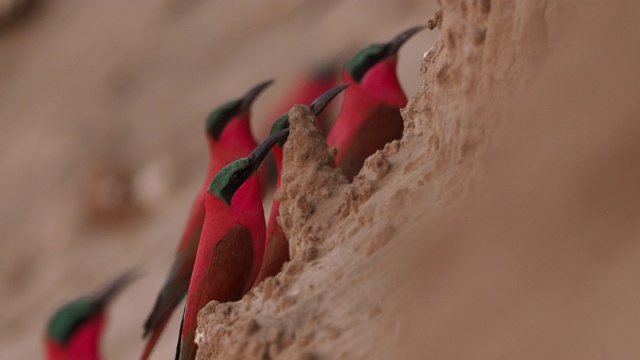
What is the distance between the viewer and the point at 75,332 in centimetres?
329

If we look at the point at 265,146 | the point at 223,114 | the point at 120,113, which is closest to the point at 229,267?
the point at 265,146

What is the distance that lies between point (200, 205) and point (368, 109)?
0.62m

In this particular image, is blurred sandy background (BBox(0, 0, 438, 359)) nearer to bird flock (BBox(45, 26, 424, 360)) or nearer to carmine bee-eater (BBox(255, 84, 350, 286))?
bird flock (BBox(45, 26, 424, 360))

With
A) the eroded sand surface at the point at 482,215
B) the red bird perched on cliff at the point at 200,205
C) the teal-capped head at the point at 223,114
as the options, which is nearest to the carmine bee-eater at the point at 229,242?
the eroded sand surface at the point at 482,215

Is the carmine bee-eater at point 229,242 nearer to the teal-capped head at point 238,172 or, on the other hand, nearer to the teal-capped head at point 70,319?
the teal-capped head at point 238,172

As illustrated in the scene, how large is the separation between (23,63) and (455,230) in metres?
6.44

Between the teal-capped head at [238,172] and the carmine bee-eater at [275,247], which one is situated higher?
the teal-capped head at [238,172]

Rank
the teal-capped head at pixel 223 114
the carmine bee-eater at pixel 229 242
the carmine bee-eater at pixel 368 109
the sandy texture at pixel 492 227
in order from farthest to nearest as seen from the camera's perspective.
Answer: the teal-capped head at pixel 223 114 → the carmine bee-eater at pixel 368 109 → the carmine bee-eater at pixel 229 242 → the sandy texture at pixel 492 227

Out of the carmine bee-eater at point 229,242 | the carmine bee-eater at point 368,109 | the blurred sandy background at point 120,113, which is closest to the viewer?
the carmine bee-eater at point 229,242

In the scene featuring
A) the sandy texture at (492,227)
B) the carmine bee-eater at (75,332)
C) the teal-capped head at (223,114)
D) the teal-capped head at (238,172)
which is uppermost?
the teal-capped head at (223,114)

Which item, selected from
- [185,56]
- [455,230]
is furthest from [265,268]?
[185,56]

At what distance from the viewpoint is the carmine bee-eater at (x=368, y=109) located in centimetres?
257

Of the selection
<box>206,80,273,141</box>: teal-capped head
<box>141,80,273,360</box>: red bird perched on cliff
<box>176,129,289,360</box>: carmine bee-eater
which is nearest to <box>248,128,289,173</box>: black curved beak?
<box>176,129,289,360</box>: carmine bee-eater

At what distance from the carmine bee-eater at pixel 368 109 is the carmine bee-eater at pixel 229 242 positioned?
28cm
